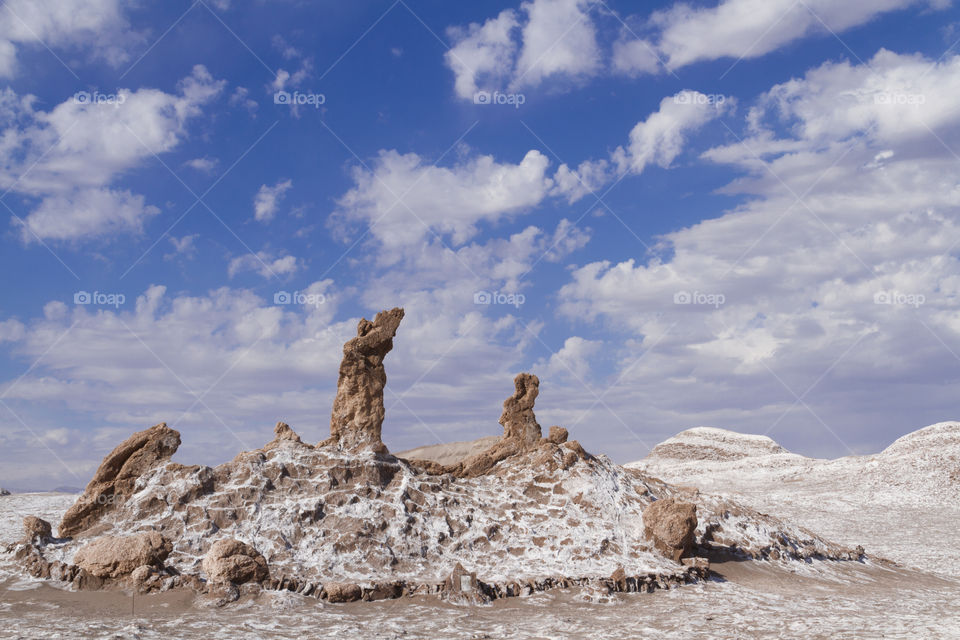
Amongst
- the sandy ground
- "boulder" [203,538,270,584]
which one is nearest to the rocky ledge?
"boulder" [203,538,270,584]

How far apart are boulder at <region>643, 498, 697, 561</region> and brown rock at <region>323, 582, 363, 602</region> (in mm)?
7108

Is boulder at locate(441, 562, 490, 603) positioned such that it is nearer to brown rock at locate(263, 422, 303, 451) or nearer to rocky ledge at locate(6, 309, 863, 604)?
rocky ledge at locate(6, 309, 863, 604)

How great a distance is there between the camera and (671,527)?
16.1 meters

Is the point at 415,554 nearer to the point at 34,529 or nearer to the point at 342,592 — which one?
the point at 342,592

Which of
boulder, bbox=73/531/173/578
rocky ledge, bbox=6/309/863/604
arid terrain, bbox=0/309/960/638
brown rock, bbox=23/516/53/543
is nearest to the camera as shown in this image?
→ arid terrain, bbox=0/309/960/638

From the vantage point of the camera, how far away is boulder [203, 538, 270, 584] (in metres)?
12.8

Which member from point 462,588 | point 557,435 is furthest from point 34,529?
point 557,435

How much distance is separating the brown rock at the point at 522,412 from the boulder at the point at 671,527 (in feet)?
14.3

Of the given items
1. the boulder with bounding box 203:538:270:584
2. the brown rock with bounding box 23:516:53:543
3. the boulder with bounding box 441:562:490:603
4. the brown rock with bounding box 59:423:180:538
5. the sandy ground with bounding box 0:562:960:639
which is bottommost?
the sandy ground with bounding box 0:562:960:639

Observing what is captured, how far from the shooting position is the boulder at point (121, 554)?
12961 mm

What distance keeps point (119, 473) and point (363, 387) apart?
5.72 m

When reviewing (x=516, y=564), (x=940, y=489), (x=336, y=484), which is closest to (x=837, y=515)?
(x=940, y=489)

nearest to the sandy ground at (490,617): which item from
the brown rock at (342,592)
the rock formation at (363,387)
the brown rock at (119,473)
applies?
the brown rock at (342,592)

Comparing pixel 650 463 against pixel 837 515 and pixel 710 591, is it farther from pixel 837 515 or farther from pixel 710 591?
pixel 710 591
